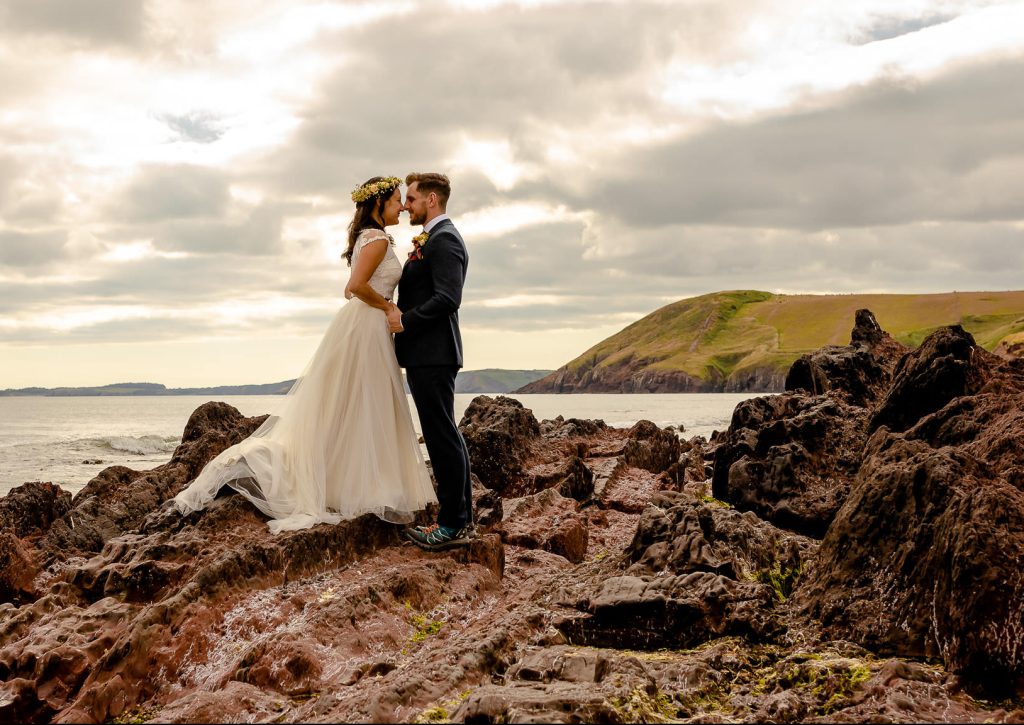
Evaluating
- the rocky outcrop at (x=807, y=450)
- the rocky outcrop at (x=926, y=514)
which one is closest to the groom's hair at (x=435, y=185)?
the rocky outcrop at (x=926, y=514)

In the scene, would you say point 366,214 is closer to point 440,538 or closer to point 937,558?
point 440,538

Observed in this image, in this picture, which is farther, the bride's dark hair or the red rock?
the red rock

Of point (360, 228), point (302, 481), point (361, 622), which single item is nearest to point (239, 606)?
point (361, 622)

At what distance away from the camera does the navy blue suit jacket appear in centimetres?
884

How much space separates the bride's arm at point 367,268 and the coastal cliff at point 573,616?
2488 millimetres

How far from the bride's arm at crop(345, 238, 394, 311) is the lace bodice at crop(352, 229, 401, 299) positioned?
0.25ft

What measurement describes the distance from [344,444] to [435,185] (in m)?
3.09

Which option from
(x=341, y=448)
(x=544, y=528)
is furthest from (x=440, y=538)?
(x=544, y=528)

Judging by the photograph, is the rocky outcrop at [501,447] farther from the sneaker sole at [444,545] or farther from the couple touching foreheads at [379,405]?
the sneaker sole at [444,545]

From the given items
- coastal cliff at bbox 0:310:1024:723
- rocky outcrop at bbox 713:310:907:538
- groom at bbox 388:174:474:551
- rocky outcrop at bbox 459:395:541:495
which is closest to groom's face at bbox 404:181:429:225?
groom at bbox 388:174:474:551

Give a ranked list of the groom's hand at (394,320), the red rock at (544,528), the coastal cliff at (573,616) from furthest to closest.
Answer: the red rock at (544,528) < the groom's hand at (394,320) < the coastal cliff at (573,616)

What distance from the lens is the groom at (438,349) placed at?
8.84 metres

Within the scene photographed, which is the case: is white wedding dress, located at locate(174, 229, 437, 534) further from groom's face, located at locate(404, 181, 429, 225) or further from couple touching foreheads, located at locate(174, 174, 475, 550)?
groom's face, located at locate(404, 181, 429, 225)

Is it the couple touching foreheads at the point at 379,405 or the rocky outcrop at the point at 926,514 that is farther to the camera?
the couple touching foreheads at the point at 379,405
